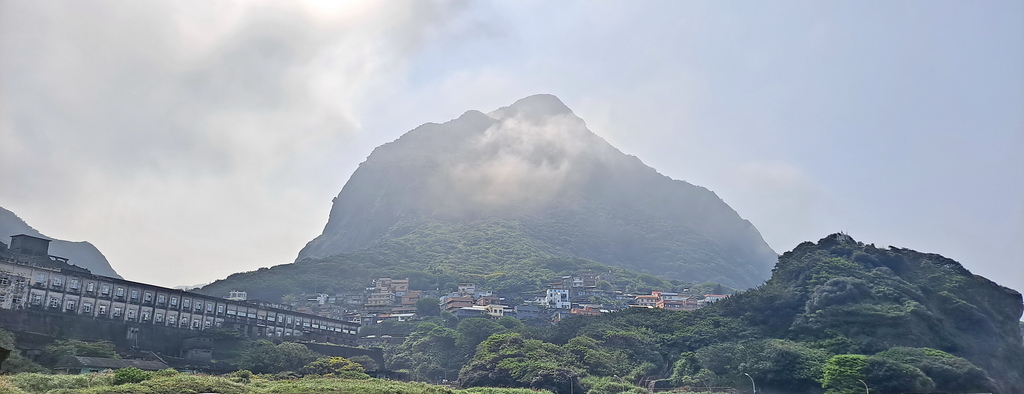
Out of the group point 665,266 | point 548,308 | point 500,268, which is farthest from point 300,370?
point 665,266

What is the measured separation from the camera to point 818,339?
56938 mm

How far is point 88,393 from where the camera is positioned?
23.8 m

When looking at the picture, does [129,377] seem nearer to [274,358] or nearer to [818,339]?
[274,358]

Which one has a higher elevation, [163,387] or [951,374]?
[163,387]

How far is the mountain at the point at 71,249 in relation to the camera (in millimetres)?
164000

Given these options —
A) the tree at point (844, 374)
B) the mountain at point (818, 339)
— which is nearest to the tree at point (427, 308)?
the mountain at point (818, 339)

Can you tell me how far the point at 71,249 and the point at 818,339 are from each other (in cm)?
17881

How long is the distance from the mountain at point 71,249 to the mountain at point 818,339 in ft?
463

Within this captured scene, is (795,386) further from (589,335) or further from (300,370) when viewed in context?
(300,370)

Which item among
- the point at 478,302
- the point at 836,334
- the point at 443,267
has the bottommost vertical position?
the point at 836,334

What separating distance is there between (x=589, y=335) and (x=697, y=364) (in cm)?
1031

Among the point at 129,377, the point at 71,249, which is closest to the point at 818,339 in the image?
the point at 129,377

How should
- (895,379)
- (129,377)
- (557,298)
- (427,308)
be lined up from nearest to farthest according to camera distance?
(129,377) < (895,379) < (427,308) < (557,298)

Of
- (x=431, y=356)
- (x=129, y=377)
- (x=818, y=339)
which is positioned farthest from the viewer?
A: (x=431, y=356)
